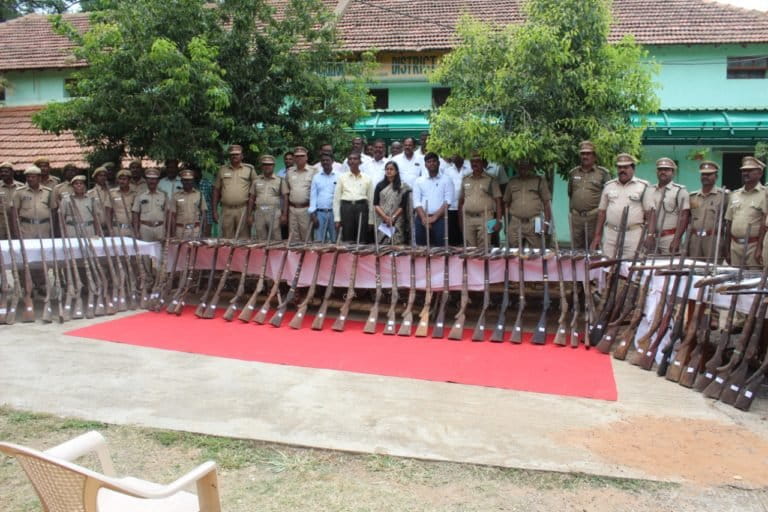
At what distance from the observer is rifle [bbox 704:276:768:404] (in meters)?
4.58

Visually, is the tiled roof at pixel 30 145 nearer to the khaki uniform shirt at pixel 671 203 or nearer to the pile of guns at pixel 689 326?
the khaki uniform shirt at pixel 671 203

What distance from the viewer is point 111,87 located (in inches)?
341

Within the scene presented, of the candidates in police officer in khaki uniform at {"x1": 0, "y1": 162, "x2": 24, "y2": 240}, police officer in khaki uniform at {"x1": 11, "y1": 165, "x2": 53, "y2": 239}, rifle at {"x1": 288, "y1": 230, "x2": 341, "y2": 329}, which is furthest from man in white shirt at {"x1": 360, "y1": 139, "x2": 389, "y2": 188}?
police officer in khaki uniform at {"x1": 0, "y1": 162, "x2": 24, "y2": 240}

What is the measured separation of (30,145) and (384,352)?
11825 mm

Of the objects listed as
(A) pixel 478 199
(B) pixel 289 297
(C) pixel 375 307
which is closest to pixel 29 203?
(B) pixel 289 297

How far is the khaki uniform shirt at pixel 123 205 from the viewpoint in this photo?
878 centimetres

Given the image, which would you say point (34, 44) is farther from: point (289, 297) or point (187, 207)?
point (289, 297)

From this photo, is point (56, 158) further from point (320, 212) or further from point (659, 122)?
point (659, 122)

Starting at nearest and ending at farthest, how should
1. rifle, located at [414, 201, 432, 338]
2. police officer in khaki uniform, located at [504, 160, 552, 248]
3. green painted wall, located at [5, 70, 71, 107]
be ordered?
rifle, located at [414, 201, 432, 338]
police officer in khaki uniform, located at [504, 160, 552, 248]
green painted wall, located at [5, 70, 71, 107]

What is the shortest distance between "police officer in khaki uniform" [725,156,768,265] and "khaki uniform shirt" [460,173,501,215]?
2573 millimetres

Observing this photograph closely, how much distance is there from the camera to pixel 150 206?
869cm

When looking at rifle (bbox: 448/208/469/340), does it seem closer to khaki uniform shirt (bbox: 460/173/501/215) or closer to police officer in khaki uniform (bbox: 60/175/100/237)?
khaki uniform shirt (bbox: 460/173/501/215)

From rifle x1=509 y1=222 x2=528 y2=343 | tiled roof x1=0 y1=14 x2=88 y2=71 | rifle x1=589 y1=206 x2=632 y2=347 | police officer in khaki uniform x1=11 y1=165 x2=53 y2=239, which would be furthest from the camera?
tiled roof x1=0 y1=14 x2=88 y2=71

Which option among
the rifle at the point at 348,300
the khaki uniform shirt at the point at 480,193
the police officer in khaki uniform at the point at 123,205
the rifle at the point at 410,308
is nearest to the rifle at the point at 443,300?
the rifle at the point at 410,308
